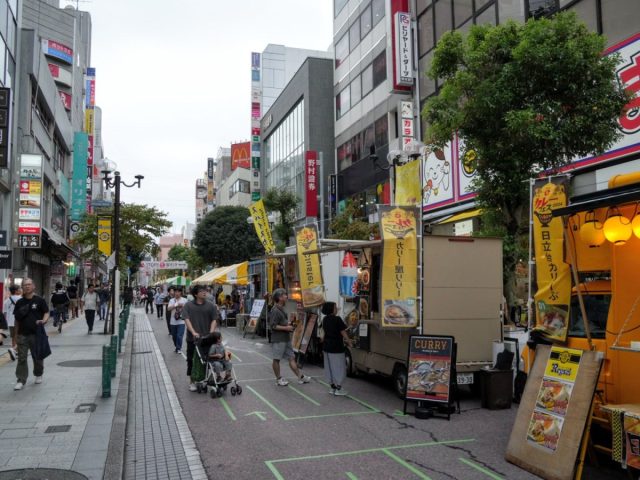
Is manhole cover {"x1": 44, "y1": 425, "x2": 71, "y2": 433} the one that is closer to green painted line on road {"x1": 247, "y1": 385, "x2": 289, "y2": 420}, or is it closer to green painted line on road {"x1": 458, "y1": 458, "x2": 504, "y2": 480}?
green painted line on road {"x1": 247, "y1": 385, "x2": 289, "y2": 420}

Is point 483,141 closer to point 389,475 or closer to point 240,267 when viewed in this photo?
point 389,475

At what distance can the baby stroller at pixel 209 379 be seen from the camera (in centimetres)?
966

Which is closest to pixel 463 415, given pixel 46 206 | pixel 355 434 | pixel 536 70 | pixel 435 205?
pixel 355 434

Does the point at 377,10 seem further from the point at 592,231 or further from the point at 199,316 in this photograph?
the point at 592,231

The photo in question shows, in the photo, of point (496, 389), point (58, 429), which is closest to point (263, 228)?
point (496, 389)

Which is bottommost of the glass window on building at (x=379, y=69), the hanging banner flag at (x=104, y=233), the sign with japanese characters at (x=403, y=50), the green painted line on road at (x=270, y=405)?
the green painted line on road at (x=270, y=405)

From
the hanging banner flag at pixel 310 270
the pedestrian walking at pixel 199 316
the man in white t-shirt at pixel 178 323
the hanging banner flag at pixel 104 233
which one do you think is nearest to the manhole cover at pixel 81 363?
the man in white t-shirt at pixel 178 323

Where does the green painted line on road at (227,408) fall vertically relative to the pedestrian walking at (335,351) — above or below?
below

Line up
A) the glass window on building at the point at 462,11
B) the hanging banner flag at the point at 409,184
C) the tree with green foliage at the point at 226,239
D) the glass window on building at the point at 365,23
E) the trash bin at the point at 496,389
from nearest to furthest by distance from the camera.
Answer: the trash bin at the point at 496,389 < the hanging banner flag at the point at 409,184 < the glass window on building at the point at 462,11 < the glass window on building at the point at 365,23 < the tree with green foliage at the point at 226,239

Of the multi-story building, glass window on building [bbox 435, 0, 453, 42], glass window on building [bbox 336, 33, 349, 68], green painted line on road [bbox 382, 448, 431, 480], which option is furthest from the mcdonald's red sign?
green painted line on road [bbox 382, 448, 431, 480]

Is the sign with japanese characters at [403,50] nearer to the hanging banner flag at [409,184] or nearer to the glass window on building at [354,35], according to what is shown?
the glass window on building at [354,35]

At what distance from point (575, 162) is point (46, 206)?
91.6 ft

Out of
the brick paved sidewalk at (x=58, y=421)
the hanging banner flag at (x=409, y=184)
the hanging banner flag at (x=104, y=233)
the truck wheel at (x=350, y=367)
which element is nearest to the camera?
the brick paved sidewalk at (x=58, y=421)

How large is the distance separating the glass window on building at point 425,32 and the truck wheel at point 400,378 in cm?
1553
